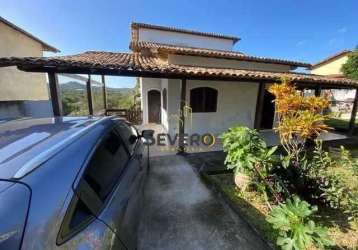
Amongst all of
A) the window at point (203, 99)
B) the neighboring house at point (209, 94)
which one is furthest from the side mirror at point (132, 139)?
the window at point (203, 99)

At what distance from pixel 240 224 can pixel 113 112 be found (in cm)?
1017

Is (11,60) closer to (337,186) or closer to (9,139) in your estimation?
(9,139)

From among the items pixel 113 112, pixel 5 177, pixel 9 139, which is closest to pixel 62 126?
pixel 9 139

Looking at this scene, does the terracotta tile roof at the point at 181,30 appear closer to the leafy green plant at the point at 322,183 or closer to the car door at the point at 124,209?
the leafy green plant at the point at 322,183

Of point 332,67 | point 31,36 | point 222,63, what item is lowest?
point 222,63

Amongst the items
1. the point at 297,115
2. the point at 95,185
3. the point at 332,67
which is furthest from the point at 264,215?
the point at 332,67

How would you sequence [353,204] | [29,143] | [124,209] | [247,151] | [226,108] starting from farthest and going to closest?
[226,108]
[247,151]
[353,204]
[124,209]
[29,143]

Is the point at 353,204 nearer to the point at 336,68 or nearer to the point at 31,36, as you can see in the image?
the point at 31,36

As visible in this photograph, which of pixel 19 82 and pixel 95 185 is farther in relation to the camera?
pixel 19 82

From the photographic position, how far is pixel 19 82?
1060cm

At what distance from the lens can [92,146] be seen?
1.55m

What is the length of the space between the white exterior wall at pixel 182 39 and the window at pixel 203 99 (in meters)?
5.82

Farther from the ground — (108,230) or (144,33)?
(144,33)

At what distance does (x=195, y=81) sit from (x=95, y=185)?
744 cm
